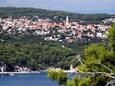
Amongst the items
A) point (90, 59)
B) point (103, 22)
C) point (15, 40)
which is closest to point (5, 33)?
point (15, 40)

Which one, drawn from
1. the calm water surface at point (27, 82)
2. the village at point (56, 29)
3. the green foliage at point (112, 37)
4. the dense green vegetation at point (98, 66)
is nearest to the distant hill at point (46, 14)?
the village at point (56, 29)

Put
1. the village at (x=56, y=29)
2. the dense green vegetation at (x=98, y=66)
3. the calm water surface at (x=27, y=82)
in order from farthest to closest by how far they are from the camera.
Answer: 1. the village at (x=56, y=29)
2. the calm water surface at (x=27, y=82)
3. the dense green vegetation at (x=98, y=66)

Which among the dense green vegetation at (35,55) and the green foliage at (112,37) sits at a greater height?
the green foliage at (112,37)

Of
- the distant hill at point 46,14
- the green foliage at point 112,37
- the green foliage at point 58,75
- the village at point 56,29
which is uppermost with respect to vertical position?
the green foliage at point 112,37

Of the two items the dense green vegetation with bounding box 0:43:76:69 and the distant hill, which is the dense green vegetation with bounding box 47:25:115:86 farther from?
the distant hill

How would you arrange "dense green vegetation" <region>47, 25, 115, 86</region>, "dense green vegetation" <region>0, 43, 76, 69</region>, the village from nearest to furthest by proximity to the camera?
"dense green vegetation" <region>47, 25, 115, 86</region>
"dense green vegetation" <region>0, 43, 76, 69</region>
the village

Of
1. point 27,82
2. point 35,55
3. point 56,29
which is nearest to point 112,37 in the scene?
point 27,82

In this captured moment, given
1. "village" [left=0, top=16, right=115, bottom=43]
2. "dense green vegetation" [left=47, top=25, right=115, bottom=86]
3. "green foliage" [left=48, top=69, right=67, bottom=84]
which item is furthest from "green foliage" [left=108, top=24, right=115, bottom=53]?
"village" [left=0, top=16, right=115, bottom=43]

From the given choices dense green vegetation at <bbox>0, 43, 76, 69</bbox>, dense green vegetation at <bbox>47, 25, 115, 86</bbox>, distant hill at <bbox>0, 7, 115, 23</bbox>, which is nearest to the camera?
dense green vegetation at <bbox>47, 25, 115, 86</bbox>

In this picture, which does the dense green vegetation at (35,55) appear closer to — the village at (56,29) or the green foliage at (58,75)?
the village at (56,29)
